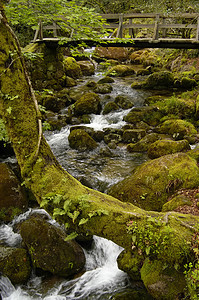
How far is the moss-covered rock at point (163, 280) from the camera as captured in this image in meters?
3.65

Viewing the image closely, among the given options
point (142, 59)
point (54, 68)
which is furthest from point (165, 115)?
point (142, 59)

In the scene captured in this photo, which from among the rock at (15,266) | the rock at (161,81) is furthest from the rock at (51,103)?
the rock at (15,266)

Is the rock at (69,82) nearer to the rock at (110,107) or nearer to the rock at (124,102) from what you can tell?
the rock at (124,102)

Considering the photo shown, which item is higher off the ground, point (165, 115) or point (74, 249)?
point (165, 115)

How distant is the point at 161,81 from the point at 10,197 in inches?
529

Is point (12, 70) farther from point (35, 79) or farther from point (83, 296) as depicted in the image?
point (35, 79)

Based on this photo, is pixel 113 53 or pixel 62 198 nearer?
pixel 62 198

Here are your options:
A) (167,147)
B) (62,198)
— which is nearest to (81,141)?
(167,147)

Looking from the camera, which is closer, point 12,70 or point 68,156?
point 12,70

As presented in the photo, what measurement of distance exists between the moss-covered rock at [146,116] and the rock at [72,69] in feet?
29.9

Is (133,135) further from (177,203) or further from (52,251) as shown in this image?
(52,251)

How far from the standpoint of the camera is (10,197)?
6984mm

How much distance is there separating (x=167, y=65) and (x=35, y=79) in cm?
1201

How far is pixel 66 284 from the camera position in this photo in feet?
16.9
